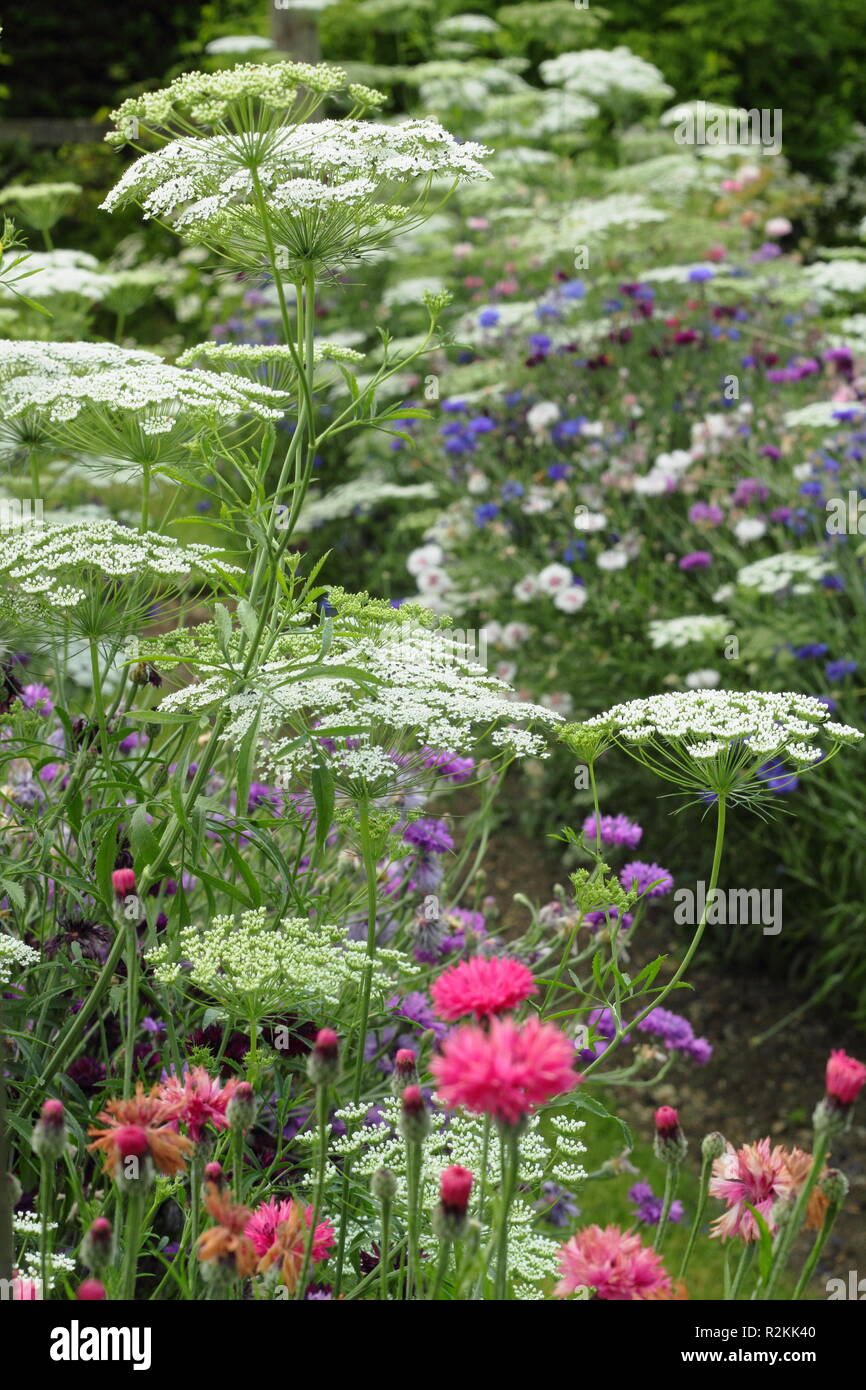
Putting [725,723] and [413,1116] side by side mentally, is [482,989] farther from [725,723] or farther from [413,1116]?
[725,723]

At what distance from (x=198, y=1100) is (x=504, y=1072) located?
468 millimetres

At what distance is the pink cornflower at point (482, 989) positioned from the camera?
47.9 inches

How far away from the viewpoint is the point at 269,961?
5.04 ft

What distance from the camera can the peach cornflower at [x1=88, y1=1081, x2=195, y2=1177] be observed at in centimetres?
117

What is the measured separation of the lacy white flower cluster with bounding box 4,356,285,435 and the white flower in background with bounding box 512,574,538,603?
3381 millimetres

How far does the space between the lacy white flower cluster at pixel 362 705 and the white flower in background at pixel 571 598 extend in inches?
131

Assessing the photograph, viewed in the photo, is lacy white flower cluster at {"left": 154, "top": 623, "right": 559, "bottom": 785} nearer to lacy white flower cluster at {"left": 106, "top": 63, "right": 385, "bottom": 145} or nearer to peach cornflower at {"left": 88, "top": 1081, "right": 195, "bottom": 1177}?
peach cornflower at {"left": 88, "top": 1081, "right": 195, "bottom": 1177}

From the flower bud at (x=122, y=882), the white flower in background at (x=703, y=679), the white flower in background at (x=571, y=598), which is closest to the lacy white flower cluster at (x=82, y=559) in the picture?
the flower bud at (x=122, y=882)

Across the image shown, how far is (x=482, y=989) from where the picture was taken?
1227 millimetres

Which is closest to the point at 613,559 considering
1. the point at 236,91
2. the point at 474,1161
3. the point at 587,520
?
the point at 587,520

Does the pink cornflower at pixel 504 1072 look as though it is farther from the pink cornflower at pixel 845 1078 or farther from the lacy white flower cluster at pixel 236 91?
the lacy white flower cluster at pixel 236 91

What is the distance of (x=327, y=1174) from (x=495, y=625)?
4277mm
